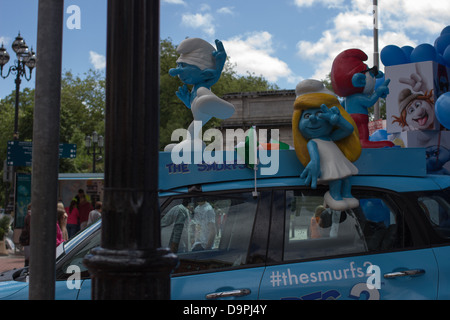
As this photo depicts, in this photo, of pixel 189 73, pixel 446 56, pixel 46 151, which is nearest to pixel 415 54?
pixel 446 56

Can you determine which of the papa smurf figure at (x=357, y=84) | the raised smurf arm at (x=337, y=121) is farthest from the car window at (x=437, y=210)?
the papa smurf figure at (x=357, y=84)

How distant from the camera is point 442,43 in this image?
27.0ft

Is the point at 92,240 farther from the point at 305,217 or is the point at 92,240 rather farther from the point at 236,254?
the point at 305,217

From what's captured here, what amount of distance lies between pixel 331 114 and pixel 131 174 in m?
1.92

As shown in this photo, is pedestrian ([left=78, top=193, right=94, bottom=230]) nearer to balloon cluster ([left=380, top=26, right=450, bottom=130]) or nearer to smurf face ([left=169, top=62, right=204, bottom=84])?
balloon cluster ([left=380, top=26, right=450, bottom=130])

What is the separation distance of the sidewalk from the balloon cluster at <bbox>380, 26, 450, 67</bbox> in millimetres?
11033

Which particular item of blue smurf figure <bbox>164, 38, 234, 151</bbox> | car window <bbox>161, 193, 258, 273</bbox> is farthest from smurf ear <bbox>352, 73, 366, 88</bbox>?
car window <bbox>161, 193, 258, 273</bbox>

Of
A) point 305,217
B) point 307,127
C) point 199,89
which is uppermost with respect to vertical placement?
point 199,89

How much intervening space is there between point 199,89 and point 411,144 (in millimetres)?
3513

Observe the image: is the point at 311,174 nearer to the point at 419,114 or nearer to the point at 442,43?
the point at 419,114

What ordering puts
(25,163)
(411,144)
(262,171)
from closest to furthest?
(262,171) → (411,144) → (25,163)

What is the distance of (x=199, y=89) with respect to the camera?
16.3 ft

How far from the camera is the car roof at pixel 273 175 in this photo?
4008mm

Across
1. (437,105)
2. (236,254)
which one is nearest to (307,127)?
(236,254)
